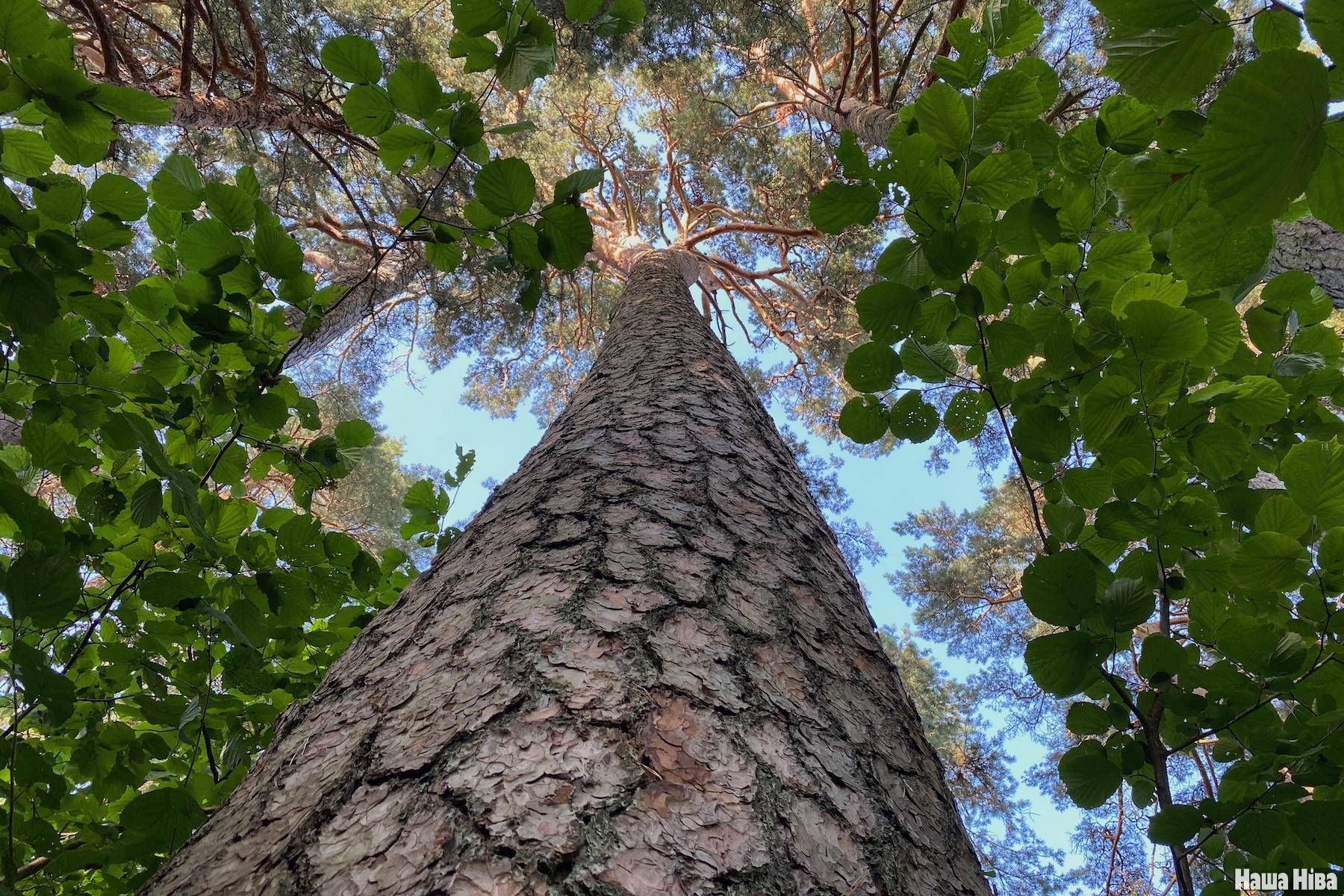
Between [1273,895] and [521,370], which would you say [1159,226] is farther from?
[521,370]

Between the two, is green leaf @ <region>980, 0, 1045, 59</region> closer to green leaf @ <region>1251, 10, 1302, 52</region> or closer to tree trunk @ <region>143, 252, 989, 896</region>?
green leaf @ <region>1251, 10, 1302, 52</region>

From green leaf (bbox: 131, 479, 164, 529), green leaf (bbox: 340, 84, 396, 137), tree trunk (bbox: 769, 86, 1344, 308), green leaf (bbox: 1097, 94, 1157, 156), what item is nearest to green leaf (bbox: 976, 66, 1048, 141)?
green leaf (bbox: 1097, 94, 1157, 156)

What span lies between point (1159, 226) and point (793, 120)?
959 centimetres

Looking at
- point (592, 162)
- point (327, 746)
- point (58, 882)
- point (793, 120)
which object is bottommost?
point (58, 882)

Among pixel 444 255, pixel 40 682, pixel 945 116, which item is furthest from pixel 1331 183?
pixel 40 682

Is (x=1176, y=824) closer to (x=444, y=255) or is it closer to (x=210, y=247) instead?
(x=444, y=255)

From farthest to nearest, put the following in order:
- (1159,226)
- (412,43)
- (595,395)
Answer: (412,43), (595,395), (1159,226)

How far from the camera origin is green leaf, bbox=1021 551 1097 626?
1.01 m

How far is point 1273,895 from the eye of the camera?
1.38 m

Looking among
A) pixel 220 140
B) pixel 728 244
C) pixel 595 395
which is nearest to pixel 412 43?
pixel 220 140

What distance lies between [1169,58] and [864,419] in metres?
0.85

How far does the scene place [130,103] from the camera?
105cm

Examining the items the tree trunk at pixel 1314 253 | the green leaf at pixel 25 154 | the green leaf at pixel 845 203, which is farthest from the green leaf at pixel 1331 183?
the tree trunk at pixel 1314 253

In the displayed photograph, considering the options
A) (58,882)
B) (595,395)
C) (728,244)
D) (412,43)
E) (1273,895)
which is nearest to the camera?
(1273,895)
